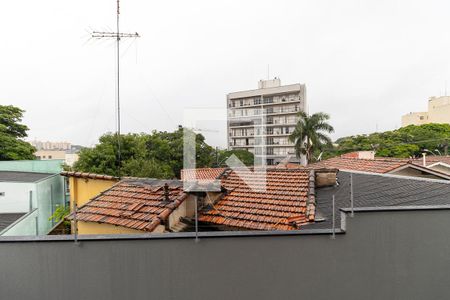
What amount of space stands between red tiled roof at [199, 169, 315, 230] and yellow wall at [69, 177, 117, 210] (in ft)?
8.90

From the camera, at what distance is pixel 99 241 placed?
1866 millimetres

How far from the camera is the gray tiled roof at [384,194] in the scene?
352cm

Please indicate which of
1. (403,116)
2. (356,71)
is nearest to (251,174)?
(356,71)

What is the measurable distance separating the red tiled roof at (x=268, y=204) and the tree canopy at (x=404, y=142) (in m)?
24.6

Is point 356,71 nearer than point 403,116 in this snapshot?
Yes

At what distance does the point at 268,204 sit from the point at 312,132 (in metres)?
15.4

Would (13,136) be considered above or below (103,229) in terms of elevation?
above

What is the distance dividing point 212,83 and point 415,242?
28.9 ft

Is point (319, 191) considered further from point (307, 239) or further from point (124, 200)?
point (124, 200)

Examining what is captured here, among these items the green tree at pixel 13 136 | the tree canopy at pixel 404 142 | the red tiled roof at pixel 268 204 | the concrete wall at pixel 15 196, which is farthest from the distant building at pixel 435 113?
the green tree at pixel 13 136

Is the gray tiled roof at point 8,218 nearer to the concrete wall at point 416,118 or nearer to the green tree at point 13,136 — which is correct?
the green tree at point 13,136

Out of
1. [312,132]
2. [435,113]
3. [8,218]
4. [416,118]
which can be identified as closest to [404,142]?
[435,113]

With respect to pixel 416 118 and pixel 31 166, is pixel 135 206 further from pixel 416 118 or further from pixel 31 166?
pixel 416 118

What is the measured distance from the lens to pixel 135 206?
3.68m
